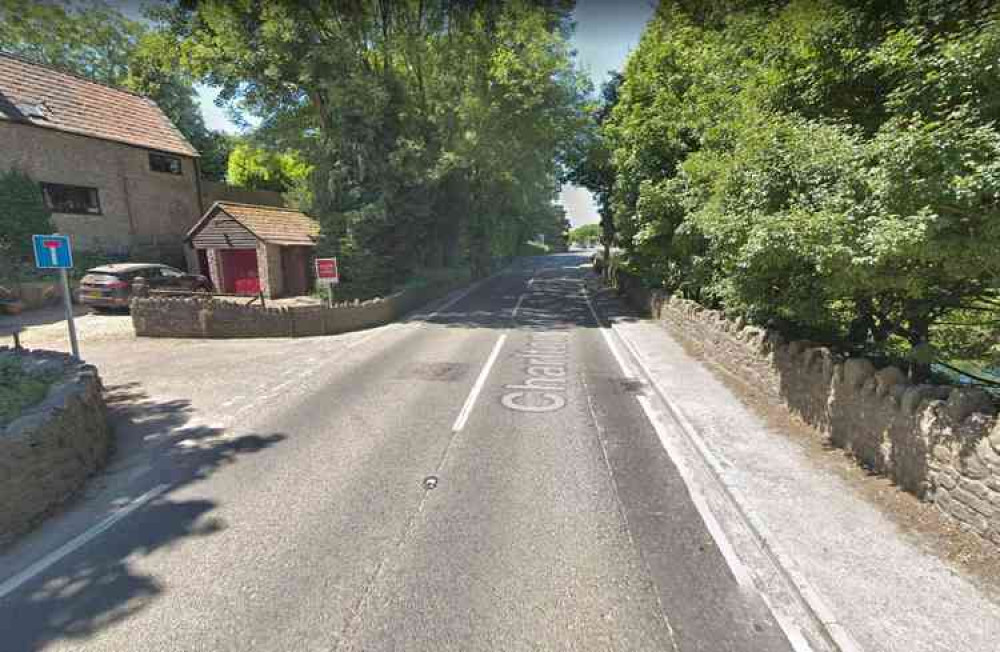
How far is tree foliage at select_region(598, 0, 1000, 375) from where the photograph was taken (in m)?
4.23

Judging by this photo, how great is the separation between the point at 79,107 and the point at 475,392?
25807mm

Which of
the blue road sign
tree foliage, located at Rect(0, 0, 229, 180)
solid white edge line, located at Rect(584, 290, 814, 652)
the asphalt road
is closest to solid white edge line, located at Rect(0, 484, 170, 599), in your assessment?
the asphalt road

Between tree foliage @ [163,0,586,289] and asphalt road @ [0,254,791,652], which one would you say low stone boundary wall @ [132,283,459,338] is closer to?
tree foliage @ [163,0,586,289]

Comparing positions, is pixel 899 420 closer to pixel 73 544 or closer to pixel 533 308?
pixel 73 544

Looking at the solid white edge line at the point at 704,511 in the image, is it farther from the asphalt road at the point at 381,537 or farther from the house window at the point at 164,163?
the house window at the point at 164,163

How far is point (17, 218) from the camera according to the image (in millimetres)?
17781

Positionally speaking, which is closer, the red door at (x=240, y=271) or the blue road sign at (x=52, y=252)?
the blue road sign at (x=52, y=252)

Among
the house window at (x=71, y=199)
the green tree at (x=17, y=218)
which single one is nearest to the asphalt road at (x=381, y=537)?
the green tree at (x=17, y=218)

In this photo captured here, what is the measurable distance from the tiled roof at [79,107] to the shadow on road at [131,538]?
2037 cm

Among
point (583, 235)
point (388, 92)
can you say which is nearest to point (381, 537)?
point (388, 92)

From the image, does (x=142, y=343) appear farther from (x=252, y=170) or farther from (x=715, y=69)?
(x=252, y=170)

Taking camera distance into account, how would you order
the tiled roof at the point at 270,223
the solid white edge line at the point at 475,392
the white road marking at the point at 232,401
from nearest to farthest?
the solid white edge line at the point at 475,392 < the white road marking at the point at 232,401 < the tiled roof at the point at 270,223

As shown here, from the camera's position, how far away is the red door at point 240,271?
66.9 ft

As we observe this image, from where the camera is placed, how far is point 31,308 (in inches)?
652
